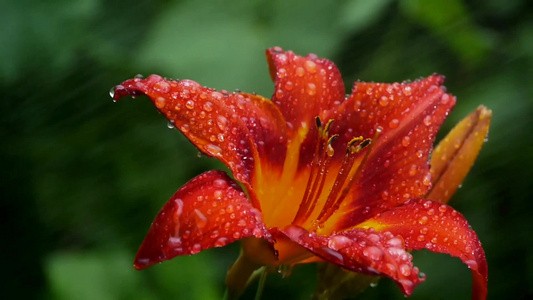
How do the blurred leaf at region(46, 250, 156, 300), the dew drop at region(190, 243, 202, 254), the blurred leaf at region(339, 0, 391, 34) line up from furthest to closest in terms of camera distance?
the blurred leaf at region(339, 0, 391, 34)
the blurred leaf at region(46, 250, 156, 300)
the dew drop at region(190, 243, 202, 254)

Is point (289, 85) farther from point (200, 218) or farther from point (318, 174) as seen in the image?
point (200, 218)

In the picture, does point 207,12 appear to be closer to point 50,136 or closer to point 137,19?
point 137,19

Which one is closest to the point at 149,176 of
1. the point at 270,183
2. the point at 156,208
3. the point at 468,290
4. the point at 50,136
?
the point at 156,208

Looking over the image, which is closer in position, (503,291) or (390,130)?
(390,130)

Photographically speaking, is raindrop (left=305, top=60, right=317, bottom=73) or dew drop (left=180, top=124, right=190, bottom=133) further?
raindrop (left=305, top=60, right=317, bottom=73)

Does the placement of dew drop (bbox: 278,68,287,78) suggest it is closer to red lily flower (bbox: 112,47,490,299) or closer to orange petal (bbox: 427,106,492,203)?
red lily flower (bbox: 112,47,490,299)

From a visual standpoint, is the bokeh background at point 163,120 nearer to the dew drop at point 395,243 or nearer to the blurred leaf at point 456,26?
the blurred leaf at point 456,26

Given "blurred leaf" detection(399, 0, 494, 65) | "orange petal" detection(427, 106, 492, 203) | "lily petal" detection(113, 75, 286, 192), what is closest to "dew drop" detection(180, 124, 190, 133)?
"lily petal" detection(113, 75, 286, 192)
